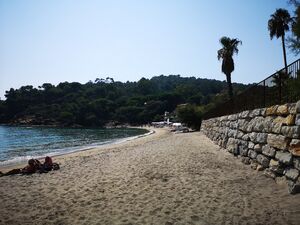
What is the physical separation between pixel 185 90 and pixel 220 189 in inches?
5532

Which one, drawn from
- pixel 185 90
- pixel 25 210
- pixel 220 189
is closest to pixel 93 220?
pixel 25 210

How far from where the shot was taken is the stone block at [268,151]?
8399 mm

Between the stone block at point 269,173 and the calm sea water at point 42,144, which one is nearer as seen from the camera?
the stone block at point 269,173

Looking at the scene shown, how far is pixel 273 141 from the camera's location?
330 inches

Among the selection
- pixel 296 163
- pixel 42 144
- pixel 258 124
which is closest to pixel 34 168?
pixel 258 124

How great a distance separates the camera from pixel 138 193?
319 inches

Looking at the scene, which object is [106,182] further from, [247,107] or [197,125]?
[197,125]

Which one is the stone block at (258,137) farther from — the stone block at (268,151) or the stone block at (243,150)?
the stone block at (243,150)

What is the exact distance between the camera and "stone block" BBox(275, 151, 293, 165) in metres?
7.20

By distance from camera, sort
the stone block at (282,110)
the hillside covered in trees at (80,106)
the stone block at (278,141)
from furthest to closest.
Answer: the hillside covered in trees at (80,106) < the stone block at (282,110) < the stone block at (278,141)

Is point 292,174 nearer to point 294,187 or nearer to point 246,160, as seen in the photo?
point 294,187

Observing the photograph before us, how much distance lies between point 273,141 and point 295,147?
1.41m

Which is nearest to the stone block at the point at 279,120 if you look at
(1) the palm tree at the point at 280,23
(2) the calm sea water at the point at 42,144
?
(2) the calm sea water at the point at 42,144

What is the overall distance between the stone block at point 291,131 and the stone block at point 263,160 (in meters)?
1.41
